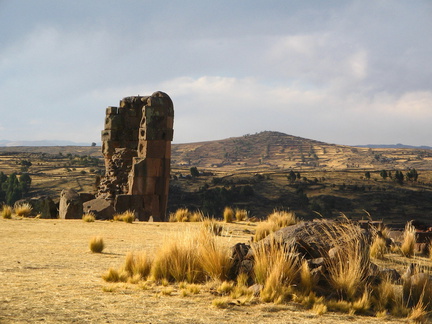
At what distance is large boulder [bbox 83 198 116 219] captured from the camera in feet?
68.9

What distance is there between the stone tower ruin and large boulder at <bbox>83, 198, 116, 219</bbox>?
1.09ft

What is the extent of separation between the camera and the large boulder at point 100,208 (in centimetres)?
2102

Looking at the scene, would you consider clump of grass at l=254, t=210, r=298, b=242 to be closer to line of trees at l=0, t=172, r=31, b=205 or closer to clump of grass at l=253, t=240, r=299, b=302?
clump of grass at l=253, t=240, r=299, b=302

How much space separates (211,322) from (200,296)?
121cm

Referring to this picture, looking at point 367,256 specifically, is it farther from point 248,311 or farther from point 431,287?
point 248,311

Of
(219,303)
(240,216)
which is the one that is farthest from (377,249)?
(240,216)

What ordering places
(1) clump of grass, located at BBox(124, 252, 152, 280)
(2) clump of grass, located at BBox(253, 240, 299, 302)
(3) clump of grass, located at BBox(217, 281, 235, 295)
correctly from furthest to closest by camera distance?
(1) clump of grass, located at BBox(124, 252, 152, 280), (3) clump of grass, located at BBox(217, 281, 235, 295), (2) clump of grass, located at BBox(253, 240, 299, 302)

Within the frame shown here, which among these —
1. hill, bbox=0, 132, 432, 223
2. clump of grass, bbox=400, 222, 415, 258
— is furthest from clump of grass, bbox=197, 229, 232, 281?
hill, bbox=0, 132, 432, 223

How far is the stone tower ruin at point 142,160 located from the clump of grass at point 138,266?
13869mm

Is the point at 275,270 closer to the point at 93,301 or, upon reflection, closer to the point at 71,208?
the point at 93,301

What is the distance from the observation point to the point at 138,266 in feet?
24.8

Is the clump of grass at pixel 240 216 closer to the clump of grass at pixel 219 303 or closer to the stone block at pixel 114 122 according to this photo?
the stone block at pixel 114 122

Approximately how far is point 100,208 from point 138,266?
14730mm

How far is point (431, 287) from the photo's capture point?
22.4ft
